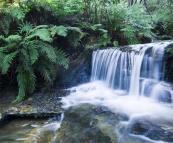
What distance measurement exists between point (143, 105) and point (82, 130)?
6.14 ft

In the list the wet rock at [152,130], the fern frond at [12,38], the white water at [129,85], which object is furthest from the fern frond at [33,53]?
the wet rock at [152,130]

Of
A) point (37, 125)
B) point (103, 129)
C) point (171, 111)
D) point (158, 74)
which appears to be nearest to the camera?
point (103, 129)

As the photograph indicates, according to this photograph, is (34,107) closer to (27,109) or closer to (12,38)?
(27,109)

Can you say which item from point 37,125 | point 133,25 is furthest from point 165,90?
point 133,25

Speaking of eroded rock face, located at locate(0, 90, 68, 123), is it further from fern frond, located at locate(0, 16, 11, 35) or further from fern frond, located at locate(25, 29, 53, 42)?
fern frond, located at locate(0, 16, 11, 35)

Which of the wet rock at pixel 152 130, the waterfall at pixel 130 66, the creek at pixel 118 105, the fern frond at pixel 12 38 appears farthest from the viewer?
the waterfall at pixel 130 66

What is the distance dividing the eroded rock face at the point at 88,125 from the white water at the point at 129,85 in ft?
1.03

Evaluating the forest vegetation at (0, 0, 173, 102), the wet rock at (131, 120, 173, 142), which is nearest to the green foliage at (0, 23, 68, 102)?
the forest vegetation at (0, 0, 173, 102)

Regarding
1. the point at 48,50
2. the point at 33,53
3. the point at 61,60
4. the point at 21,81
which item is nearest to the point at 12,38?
the point at 33,53

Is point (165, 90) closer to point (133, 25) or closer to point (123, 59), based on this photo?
point (123, 59)

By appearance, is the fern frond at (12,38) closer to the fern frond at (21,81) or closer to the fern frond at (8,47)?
the fern frond at (8,47)

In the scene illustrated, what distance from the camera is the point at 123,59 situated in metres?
5.54

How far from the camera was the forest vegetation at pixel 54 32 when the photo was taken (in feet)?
15.1

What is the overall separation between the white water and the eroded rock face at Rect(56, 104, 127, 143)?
0.31 meters
